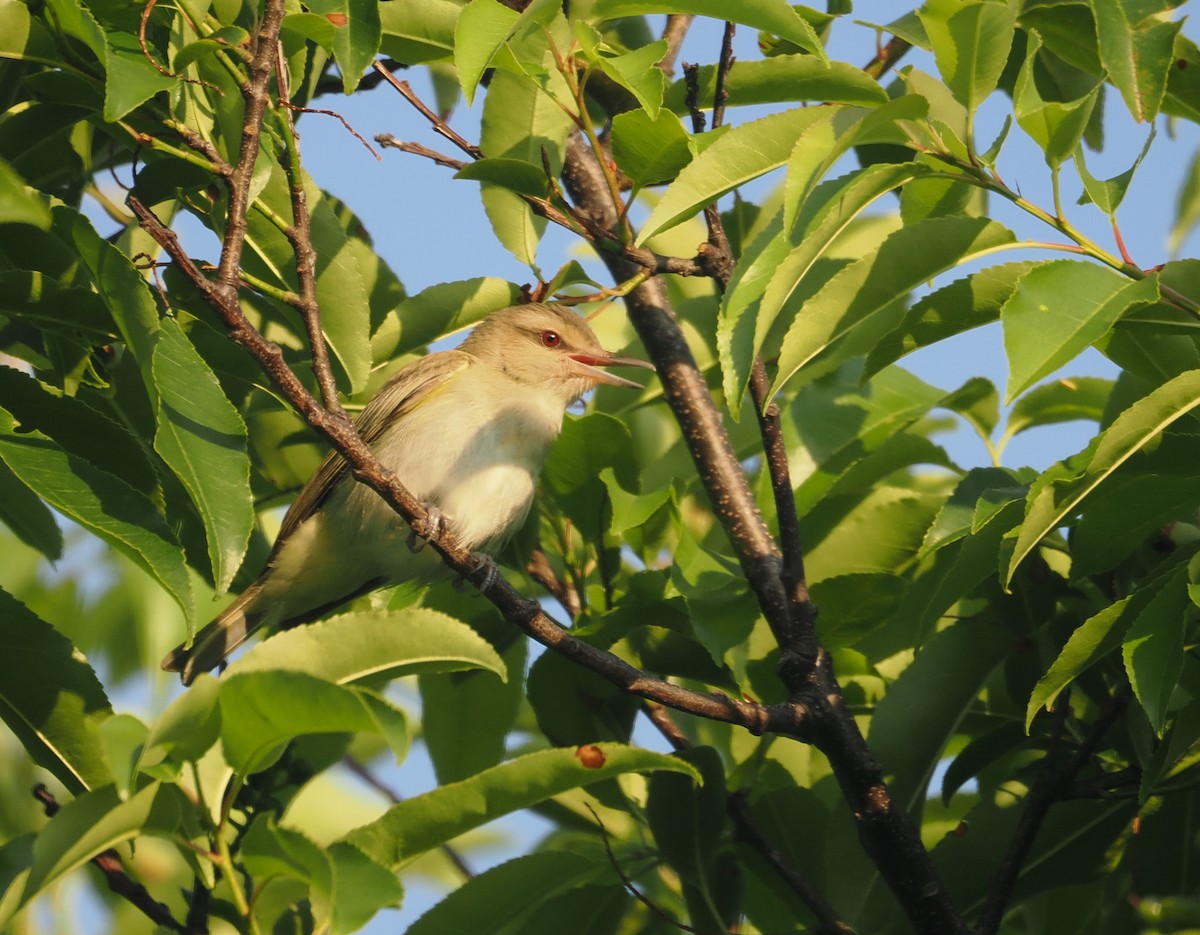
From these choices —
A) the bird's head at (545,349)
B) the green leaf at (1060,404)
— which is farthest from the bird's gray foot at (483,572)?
the bird's head at (545,349)

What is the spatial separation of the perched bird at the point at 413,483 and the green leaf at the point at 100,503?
201 centimetres

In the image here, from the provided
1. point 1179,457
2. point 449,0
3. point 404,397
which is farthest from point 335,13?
point 404,397

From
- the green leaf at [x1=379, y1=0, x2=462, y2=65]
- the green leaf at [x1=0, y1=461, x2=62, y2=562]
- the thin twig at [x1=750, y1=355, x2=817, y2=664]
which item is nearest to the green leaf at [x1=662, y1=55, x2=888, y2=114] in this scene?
the thin twig at [x1=750, y1=355, x2=817, y2=664]

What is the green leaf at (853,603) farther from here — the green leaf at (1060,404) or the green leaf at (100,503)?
the green leaf at (100,503)

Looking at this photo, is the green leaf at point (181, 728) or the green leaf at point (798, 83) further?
the green leaf at point (798, 83)

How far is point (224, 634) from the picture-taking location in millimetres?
5297

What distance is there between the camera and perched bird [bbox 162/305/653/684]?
487 centimetres

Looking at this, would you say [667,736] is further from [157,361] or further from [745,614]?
[157,361]

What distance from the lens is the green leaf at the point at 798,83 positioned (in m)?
2.89

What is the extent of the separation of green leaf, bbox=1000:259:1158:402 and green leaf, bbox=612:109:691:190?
94 cm

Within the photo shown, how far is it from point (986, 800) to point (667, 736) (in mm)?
858

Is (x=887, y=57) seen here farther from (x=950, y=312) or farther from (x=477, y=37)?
(x=477, y=37)

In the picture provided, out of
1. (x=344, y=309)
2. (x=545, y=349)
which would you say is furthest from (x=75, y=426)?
(x=545, y=349)

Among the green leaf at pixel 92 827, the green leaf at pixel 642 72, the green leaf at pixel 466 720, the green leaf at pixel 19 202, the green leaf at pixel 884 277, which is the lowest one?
the green leaf at pixel 92 827
